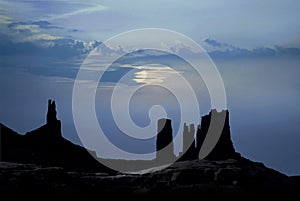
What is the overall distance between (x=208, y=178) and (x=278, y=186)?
23.1 feet

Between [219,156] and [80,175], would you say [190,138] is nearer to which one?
[219,156]

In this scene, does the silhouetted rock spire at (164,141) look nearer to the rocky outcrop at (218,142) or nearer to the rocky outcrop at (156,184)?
the rocky outcrop at (218,142)

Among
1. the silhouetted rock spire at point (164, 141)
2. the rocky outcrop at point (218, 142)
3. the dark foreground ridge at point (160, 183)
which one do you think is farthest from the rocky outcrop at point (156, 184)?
Result: the silhouetted rock spire at point (164, 141)

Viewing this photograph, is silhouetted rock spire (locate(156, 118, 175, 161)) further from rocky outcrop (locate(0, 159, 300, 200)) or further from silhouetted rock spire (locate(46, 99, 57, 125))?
rocky outcrop (locate(0, 159, 300, 200))

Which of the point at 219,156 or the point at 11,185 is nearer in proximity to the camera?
the point at 11,185

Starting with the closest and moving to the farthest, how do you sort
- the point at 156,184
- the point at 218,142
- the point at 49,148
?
the point at 156,184, the point at 218,142, the point at 49,148

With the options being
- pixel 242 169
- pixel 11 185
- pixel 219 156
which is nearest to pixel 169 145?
pixel 219 156

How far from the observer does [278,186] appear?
168ft

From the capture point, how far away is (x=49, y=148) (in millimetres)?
90250

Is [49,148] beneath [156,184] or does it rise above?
above

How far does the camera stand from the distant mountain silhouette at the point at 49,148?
275 feet

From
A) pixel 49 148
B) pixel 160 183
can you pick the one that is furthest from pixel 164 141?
pixel 160 183

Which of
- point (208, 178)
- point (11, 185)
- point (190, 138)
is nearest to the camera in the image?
point (11, 185)

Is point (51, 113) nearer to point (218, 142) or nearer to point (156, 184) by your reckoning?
point (218, 142)
